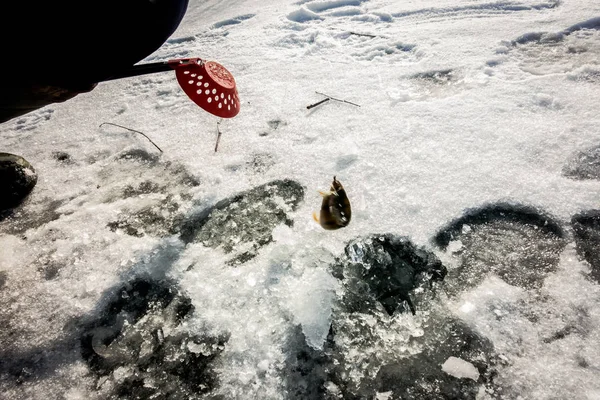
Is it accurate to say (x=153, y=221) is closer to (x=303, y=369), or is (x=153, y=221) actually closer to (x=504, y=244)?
(x=303, y=369)

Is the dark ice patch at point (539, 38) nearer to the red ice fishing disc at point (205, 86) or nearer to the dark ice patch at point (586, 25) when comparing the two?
the dark ice patch at point (586, 25)

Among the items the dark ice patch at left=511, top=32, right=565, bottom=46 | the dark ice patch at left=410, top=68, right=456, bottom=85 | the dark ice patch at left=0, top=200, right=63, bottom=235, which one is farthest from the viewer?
the dark ice patch at left=511, top=32, right=565, bottom=46

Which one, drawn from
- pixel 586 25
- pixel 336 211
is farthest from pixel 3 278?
pixel 586 25

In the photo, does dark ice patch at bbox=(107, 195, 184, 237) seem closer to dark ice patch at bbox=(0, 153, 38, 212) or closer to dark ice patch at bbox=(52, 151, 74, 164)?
dark ice patch at bbox=(0, 153, 38, 212)

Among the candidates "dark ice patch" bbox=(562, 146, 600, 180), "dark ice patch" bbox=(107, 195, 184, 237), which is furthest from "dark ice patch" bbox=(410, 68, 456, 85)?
"dark ice patch" bbox=(107, 195, 184, 237)

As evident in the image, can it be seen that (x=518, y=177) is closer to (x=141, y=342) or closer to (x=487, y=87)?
(x=487, y=87)

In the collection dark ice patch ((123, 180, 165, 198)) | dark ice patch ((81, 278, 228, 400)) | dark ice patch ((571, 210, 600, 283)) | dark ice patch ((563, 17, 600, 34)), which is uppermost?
dark ice patch ((563, 17, 600, 34))
